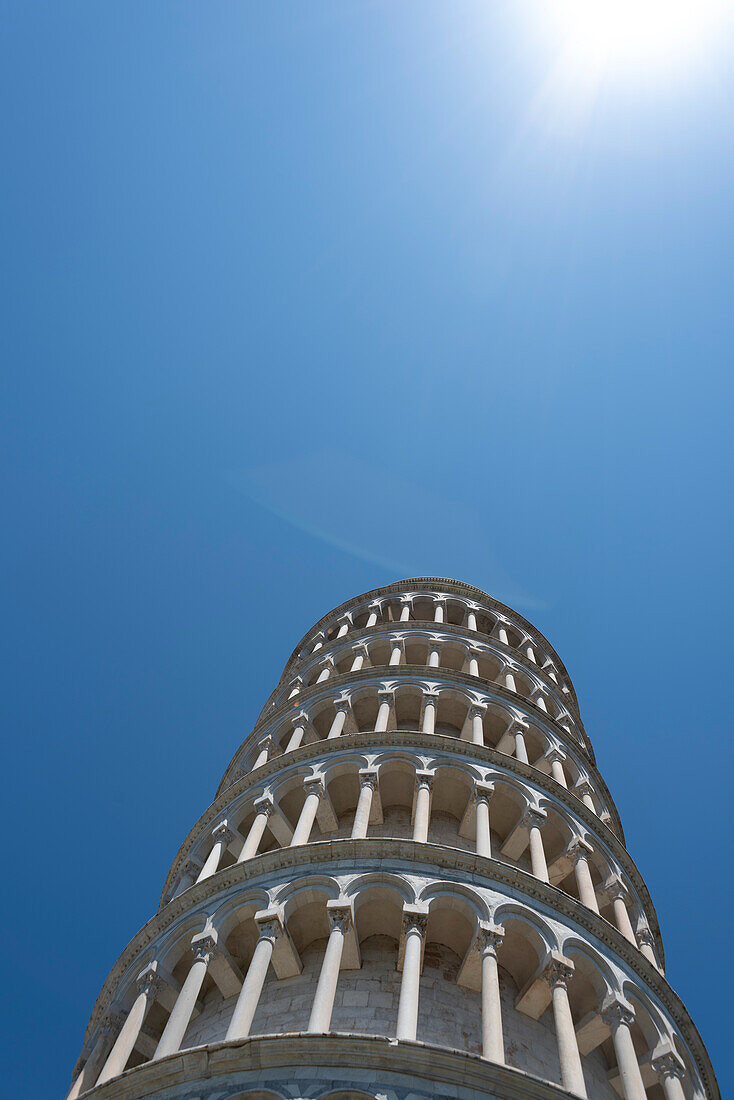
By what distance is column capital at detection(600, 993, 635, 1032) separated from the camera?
13578 millimetres

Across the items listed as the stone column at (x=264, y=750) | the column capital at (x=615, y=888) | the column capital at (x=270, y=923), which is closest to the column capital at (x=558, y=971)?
the column capital at (x=270, y=923)

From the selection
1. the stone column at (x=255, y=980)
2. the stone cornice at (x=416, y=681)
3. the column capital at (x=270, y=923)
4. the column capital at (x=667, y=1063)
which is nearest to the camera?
the stone column at (x=255, y=980)

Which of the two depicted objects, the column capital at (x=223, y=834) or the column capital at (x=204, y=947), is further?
the column capital at (x=223, y=834)

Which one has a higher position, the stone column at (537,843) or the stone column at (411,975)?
the stone column at (537,843)

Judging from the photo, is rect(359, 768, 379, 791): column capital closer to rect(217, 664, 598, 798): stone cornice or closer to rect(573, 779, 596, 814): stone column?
rect(217, 664, 598, 798): stone cornice

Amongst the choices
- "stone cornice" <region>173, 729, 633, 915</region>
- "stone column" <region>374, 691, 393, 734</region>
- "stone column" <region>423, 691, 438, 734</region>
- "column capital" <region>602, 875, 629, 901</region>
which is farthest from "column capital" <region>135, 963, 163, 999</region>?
"column capital" <region>602, 875, 629, 901</region>

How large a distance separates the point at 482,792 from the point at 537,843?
5.33ft

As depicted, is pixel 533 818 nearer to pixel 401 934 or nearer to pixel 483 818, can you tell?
pixel 483 818

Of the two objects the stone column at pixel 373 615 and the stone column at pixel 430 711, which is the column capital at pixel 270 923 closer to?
the stone column at pixel 430 711

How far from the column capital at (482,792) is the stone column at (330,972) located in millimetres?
5228

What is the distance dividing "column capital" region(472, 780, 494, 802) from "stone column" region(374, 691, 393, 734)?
9.56 feet

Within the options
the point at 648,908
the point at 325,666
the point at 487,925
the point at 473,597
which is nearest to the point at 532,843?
the point at 487,925

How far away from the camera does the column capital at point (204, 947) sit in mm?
14441

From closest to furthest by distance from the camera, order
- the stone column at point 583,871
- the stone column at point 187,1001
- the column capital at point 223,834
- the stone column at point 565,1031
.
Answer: the stone column at point 565,1031 → the stone column at point 187,1001 → the stone column at point 583,871 → the column capital at point 223,834
